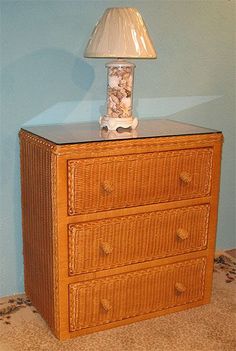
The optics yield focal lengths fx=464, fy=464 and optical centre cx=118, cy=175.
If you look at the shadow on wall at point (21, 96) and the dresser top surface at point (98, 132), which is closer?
the dresser top surface at point (98, 132)

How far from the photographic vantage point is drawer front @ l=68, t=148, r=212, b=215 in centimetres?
181

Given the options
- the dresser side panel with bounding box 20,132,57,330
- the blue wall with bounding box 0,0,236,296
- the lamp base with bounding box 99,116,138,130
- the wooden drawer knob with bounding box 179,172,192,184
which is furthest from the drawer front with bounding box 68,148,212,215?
the blue wall with bounding box 0,0,236,296

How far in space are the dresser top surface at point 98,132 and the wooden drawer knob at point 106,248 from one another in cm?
43

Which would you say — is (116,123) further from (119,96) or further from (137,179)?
(137,179)

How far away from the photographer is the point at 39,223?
197 centimetres

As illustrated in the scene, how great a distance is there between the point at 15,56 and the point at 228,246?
1.72 metres

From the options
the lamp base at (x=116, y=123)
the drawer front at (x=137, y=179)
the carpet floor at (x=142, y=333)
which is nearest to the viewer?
the drawer front at (x=137, y=179)

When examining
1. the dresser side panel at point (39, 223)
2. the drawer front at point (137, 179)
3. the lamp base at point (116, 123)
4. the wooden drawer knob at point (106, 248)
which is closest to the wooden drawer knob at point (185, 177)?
the drawer front at point (137, 179)

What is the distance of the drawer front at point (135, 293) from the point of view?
76.4 inches

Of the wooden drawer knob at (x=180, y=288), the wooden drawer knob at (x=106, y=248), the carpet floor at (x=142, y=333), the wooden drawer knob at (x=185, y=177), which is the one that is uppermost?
the wooden drawer knob at (x=185, y=177)

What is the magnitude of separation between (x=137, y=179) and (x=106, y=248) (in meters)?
0.31

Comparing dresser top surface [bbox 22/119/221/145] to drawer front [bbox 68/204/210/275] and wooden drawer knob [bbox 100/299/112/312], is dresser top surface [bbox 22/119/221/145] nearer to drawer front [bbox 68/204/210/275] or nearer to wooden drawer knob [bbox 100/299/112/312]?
drawer front [bbox 68/204/210/275]

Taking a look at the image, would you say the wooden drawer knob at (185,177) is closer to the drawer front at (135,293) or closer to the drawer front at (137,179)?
the drawer front at (137,179)

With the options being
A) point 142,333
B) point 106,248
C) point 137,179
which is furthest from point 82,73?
point 142,333
